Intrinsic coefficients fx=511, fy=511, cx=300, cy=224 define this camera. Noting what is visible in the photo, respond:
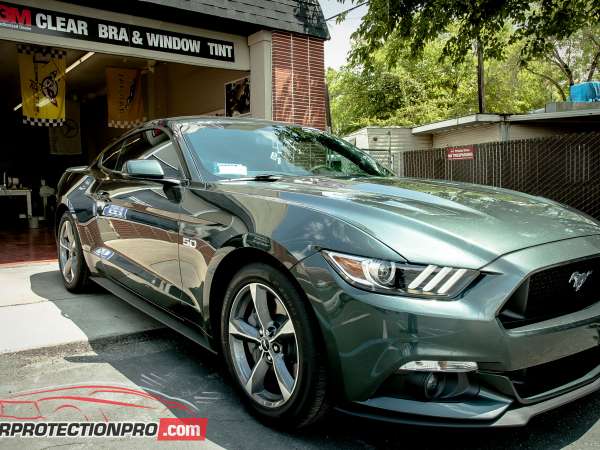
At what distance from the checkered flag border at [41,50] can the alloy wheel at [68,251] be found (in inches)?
279

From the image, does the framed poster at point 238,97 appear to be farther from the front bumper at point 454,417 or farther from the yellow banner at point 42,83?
the front bumper at point 454,417

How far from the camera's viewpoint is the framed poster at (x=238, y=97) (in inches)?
384

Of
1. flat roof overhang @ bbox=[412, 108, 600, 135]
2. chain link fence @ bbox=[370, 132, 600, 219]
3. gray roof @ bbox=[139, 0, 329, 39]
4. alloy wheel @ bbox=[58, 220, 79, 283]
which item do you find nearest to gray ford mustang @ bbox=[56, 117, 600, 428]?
alloy wheel @ bbox=[58, 220, 79, 283]

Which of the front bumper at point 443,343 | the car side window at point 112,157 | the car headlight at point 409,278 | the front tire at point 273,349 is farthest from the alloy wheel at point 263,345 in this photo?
the car side window at point 112,157

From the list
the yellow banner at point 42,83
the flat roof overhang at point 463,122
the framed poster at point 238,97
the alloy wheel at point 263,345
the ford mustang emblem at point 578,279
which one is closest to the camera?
the ford mustang emblem at point 578,279

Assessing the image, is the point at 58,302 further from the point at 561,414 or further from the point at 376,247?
the point at 561,414

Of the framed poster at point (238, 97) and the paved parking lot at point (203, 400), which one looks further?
the framed poster at point (238, 97)

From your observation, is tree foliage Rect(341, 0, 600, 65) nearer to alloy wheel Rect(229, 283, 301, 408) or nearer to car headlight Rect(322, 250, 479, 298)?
alloy wheel Rect(229, 283, 301, 408)

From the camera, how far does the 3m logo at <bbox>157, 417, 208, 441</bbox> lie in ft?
7.52

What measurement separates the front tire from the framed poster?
7709 mm

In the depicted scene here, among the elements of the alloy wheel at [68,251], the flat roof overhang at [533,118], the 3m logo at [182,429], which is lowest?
the 3m logo at [182,429]

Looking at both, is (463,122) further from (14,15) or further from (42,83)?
(14,15)

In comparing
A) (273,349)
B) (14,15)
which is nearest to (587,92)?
(14,15)

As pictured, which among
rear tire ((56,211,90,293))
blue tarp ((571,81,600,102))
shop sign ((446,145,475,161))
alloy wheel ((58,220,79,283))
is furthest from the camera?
blue tarp ((571,81,600,102))
